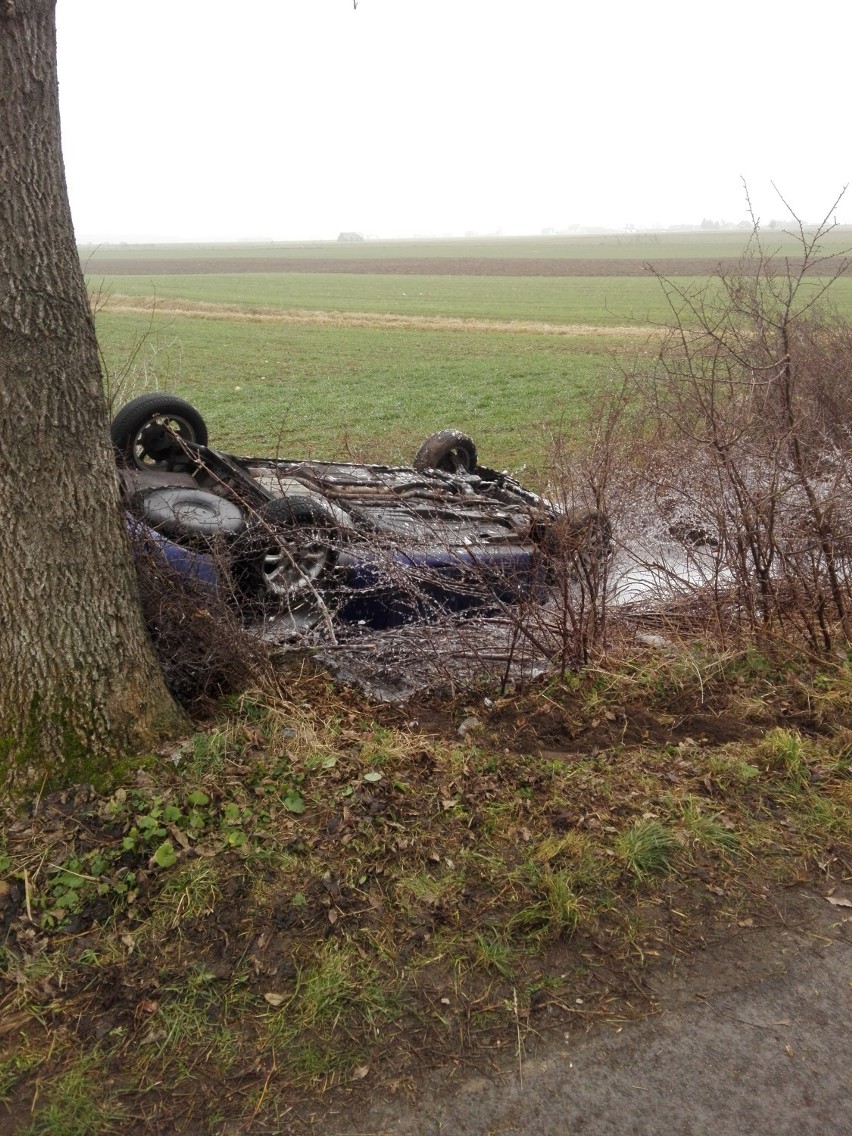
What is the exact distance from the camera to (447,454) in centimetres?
896

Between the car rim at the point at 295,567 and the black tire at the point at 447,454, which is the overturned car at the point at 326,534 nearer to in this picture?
the car rim at the point at 295,567

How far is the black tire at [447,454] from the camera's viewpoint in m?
8.80

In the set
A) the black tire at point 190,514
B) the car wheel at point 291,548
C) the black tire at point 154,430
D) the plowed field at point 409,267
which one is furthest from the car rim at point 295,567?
the plowed field at point 409,267

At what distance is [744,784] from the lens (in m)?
4.10

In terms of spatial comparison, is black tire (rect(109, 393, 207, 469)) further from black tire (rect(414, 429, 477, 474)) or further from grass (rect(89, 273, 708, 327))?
grass (rect(89, 273, 708, 327))

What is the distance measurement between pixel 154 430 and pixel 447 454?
3.10 meters

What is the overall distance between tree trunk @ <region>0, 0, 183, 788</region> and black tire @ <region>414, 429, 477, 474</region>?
5.24 metres

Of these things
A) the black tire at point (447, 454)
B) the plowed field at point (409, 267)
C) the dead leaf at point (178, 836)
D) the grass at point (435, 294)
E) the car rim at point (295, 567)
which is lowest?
the dead leaf at point (178, 836)

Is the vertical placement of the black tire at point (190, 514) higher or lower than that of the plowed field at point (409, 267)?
lower

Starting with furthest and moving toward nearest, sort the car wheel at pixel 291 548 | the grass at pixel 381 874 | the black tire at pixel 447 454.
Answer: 1. the black tire at pixel 447 454
2. the car wheel at pixel 291 548
3. the grass at pixel 381 874

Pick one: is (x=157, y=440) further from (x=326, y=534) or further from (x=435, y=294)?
(x=435, y=294)

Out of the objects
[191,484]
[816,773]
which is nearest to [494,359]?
[191,484]

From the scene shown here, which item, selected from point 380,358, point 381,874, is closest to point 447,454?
point 381,874

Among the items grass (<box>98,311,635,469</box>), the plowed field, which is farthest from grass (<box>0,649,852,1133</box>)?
the plowed field
